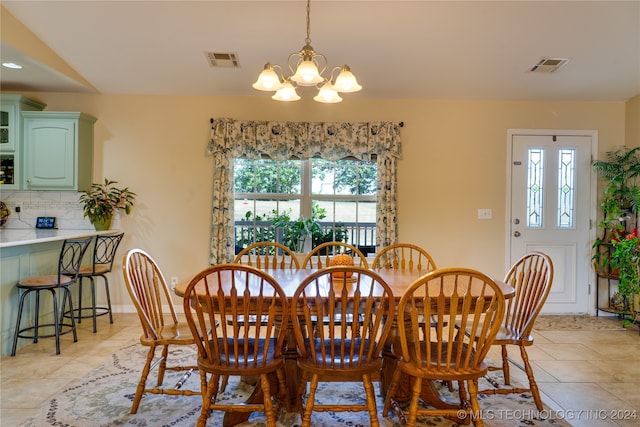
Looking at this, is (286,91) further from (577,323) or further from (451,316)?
(577,323)

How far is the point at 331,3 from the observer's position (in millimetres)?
3127

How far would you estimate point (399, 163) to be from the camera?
180 inches

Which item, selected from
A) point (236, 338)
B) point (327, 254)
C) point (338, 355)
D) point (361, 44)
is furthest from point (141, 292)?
point (361, 44)

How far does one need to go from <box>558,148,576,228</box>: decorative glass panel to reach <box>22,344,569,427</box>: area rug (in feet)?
8.88

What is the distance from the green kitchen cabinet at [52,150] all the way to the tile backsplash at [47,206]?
0.74 feet

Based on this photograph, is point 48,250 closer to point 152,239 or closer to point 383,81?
point 152,239

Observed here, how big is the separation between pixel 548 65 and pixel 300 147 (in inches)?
98.1

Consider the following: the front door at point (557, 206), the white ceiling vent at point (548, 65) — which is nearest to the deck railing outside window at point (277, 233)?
the front door at point (557, 206)

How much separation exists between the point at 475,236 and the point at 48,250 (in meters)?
4.20

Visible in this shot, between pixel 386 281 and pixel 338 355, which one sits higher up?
pixel 386 281

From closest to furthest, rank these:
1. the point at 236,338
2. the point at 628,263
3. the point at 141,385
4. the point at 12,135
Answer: the point at 236,338 → the point at 141,385 → the point at 628,263 → the point at 12,135

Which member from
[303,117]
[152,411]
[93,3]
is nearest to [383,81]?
[303,117]

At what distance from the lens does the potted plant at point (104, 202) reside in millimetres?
4246

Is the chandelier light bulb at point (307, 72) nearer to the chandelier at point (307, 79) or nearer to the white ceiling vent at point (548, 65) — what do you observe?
the chandelier at point (307, 79)
